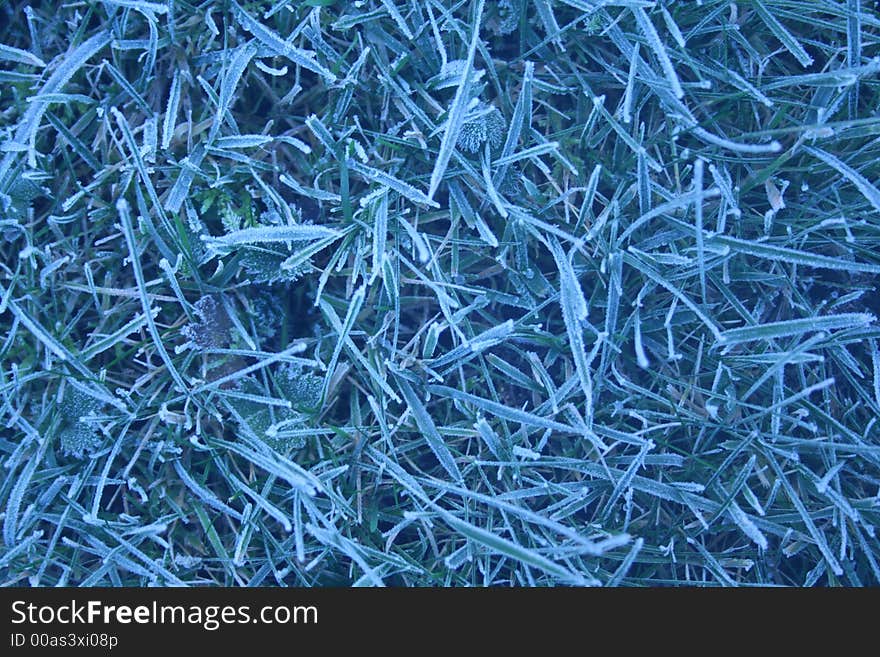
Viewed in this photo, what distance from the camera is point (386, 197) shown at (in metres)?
1.39

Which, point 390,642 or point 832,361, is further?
point 832,361

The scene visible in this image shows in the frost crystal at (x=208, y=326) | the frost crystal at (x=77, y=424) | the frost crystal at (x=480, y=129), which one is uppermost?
the frost crystal at (x=480, y=129)

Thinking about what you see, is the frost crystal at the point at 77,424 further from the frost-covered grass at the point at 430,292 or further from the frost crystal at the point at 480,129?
the frost crystal at the point at 480,129

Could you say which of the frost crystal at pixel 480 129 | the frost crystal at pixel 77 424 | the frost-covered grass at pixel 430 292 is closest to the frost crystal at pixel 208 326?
the frost-covered grass at pixel 430 292

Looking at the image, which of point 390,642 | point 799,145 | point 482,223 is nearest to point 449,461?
point 390,642

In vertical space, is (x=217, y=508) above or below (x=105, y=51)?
below

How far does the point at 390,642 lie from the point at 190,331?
641mm

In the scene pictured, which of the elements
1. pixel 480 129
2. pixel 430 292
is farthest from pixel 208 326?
pixel 480 129

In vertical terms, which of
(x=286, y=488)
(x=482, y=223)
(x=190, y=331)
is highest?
(x=482, y=223)

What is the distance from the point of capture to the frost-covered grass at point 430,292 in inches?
54.3

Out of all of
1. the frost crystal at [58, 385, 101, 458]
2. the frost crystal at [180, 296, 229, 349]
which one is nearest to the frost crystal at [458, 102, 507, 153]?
the frost crystal at [180, 296, 229, 349]

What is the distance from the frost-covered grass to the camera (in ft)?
4.52

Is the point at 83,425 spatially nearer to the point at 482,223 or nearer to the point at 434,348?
the point at 434,348

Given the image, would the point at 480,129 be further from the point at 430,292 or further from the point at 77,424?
the point at 77,424
